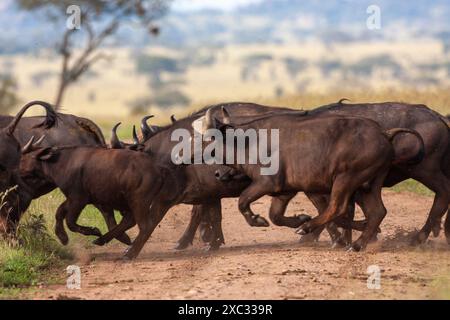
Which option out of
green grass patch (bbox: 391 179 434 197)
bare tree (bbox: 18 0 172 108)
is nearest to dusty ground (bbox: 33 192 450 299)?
green grass patch (bbox: 391 179 434 197)

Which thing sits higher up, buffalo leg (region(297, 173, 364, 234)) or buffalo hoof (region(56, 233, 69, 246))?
buffalo leg (region(297, 173, 364, 234))

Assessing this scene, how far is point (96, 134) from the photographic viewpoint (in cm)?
Result: 1294

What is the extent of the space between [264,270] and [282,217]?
162 centimetres

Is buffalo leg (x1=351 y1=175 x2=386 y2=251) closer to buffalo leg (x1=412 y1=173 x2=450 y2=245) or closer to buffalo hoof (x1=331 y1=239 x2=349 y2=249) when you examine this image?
buffalo hoof (x1=331 y1=239 x2=349 y2=249)

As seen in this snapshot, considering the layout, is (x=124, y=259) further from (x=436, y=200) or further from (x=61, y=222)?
(x=436, y=200)

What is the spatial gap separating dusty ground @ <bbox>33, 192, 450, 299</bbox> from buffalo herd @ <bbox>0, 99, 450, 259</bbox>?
0.33m

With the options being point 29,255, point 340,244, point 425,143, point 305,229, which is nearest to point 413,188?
point 425,143

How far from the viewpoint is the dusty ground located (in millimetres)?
9305

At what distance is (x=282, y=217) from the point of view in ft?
39.0

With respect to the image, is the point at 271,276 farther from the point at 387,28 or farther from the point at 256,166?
the point at 387,28

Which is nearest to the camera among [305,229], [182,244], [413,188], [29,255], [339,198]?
[29,255]

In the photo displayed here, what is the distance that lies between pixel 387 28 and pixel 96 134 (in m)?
186

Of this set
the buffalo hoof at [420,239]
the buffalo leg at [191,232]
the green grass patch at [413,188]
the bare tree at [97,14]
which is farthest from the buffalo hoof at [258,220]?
the bare tree at [97,14]

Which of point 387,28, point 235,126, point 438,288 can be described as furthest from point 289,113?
point 387,28
